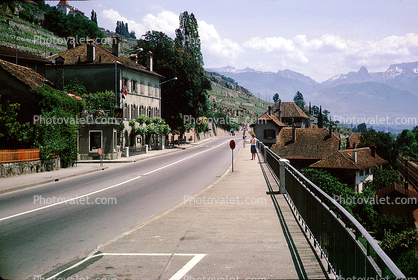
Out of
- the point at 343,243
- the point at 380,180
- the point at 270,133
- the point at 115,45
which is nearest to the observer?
the point at 343,243

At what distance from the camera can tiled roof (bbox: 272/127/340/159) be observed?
76.3 m

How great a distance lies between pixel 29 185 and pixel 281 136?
69275mm

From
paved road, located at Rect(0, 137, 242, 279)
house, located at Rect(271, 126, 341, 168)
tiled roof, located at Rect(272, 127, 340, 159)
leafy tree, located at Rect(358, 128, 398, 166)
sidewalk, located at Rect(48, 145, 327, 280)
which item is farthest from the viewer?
leafy tree, located at Rect(358, 128, 398, 166)

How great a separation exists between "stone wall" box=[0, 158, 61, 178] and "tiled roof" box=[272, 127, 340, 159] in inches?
2215

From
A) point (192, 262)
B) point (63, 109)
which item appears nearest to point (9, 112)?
point (63, 109)

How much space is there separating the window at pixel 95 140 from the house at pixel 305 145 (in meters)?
47.4

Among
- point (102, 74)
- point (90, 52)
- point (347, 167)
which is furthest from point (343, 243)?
point (347, 167)

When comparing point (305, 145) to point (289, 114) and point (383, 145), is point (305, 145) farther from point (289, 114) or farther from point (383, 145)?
point (289, 114)

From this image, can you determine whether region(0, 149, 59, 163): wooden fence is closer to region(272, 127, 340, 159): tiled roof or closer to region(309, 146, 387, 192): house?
region(309, 146, 387, 192): house

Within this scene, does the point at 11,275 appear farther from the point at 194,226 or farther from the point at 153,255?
the point at 194,226

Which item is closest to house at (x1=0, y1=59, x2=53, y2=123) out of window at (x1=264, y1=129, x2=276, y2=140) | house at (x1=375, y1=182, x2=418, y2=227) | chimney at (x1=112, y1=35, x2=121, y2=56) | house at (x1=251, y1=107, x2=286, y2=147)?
chimney at (x1=112, y1=35, x2=121, y2=56)

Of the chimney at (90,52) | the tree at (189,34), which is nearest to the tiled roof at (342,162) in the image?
the tree at (189,34)

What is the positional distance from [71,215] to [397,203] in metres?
65.1

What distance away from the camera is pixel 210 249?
713 centimetres
